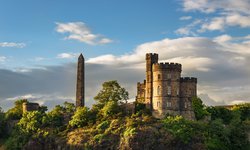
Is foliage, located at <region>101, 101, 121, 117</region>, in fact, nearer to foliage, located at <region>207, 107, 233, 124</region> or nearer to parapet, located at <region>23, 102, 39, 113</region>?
foliage, located at <region>207, 107, 233, 124</region>

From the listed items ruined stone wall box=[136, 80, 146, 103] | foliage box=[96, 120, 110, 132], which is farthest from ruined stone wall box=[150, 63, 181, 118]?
foliage box=[96, 120, 110, 132]

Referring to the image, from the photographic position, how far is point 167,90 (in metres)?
91.3

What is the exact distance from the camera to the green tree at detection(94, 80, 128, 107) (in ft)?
330

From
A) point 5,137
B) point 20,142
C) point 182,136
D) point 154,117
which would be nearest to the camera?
point 182,136

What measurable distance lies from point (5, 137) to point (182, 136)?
45.6m

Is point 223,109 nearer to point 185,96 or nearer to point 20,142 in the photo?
point 185,96

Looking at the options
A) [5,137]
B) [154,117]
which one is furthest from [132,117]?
[5,137]

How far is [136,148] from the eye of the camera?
273 ft

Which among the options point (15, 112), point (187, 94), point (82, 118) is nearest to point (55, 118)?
point (82, 118)

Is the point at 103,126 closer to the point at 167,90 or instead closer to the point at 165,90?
the point at 165,90

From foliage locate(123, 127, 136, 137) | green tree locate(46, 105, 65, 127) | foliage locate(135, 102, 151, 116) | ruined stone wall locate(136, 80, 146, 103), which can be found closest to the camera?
foliage locate(123, 127, 136, 137)

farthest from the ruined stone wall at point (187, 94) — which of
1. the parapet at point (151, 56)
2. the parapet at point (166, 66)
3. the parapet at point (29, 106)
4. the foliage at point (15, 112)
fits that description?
the foliage at point (15, 112)

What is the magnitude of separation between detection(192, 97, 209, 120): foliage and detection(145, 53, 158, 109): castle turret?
817 cm

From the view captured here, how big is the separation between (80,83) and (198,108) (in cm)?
2990
